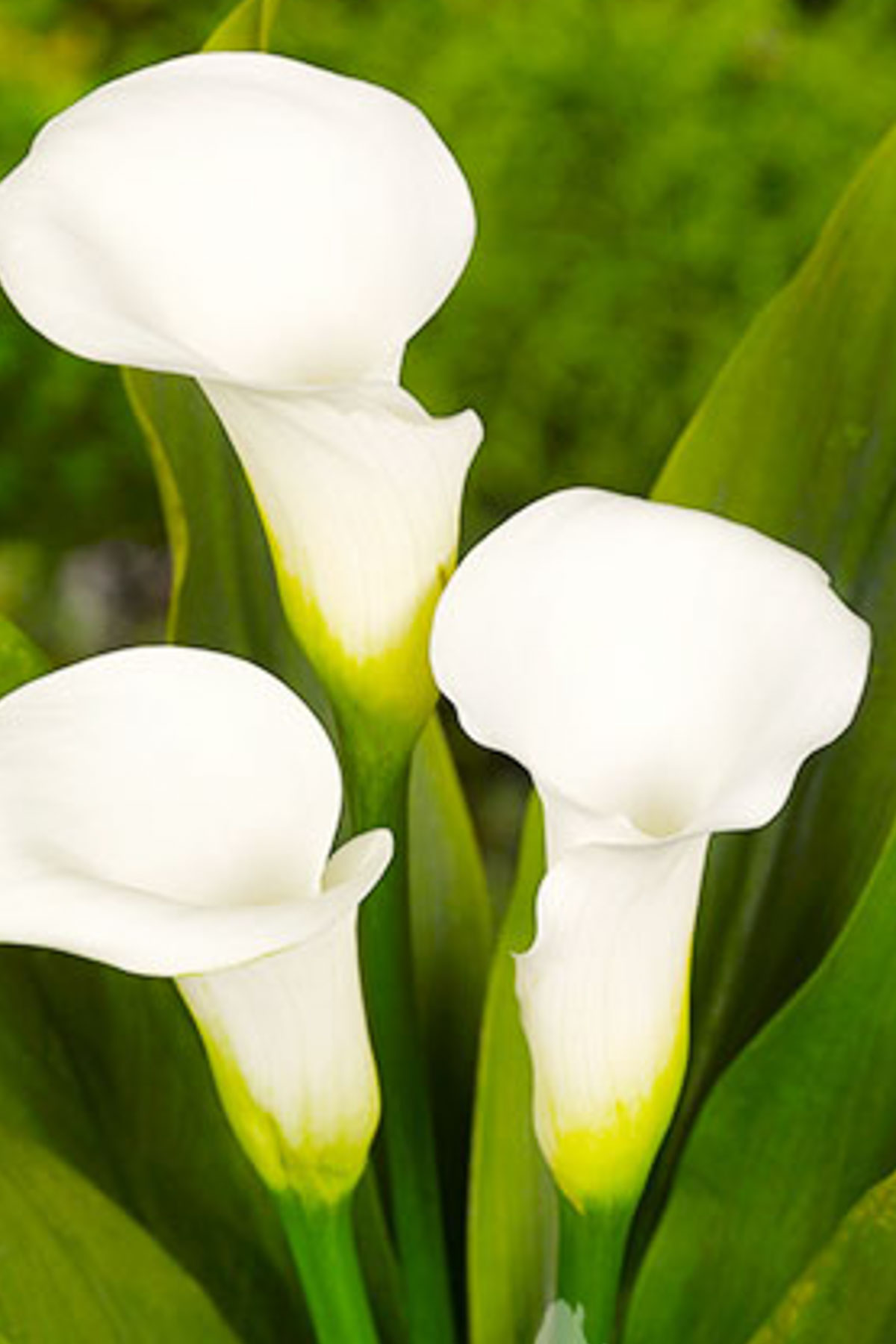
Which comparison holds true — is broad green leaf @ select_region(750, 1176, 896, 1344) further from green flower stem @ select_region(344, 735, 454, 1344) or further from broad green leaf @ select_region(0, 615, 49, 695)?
broad green leaf @ select_region(0, 615, 49, 695)

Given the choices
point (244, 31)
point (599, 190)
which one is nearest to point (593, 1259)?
point (244, 31)

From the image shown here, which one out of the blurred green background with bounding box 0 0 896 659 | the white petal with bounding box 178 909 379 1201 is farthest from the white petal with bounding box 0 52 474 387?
the blurred green background with bounding box 0 0 896 659

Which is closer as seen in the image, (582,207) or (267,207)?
(267,207)

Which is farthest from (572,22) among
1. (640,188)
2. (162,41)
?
(162,41)

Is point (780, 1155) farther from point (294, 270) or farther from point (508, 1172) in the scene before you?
point (294, 270)

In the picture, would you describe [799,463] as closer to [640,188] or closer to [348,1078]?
[348,1078]

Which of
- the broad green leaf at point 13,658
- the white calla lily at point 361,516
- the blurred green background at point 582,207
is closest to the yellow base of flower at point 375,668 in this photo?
the white calla lily at point 361,516
